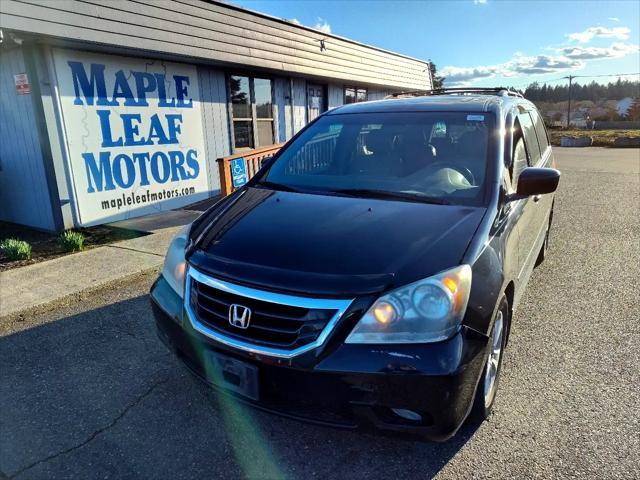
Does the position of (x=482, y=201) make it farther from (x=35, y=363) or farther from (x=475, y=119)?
(x=35, y=363)

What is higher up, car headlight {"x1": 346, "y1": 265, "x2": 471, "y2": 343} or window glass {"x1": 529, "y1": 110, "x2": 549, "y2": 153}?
window glass {"x1": 529, "y1": 110, "x2": 549, "y2": 153}

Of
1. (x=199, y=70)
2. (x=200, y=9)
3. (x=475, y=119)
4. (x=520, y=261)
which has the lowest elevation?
(x=520, y=261)

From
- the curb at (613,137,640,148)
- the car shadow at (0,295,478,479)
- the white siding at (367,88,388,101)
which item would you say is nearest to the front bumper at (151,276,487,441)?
the car shadow at (0,295,478,479)

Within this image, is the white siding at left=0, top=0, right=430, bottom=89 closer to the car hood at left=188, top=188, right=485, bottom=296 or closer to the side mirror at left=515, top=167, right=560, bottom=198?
the car hood at left=188, top=188, right=485, bottom=296

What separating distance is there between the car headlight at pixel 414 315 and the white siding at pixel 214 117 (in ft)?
24.9

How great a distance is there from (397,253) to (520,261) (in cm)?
136

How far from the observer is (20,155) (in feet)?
22.0

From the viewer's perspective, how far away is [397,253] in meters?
2.13

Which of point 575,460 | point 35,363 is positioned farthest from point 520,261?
point 35,363

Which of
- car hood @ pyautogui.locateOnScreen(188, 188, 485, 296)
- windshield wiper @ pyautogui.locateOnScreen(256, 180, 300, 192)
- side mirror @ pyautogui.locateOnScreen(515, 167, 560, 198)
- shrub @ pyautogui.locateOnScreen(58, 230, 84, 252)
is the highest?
side mirror @ pyautogui.locateOnScreen(515, 167, 560, 198)

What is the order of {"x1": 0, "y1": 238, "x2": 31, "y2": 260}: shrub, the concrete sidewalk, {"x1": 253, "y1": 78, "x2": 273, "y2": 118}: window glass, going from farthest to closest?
{"x1": 253, "y1": 78, "x2": 273, "y2": 118}: window glass < {"x1": 0, "y1": 238, "x2": 31, "y2": 260}: shrub < the concrete sidewalk

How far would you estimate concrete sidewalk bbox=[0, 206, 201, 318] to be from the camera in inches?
169

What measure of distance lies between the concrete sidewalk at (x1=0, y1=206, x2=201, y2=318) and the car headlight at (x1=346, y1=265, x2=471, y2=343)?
139 inches

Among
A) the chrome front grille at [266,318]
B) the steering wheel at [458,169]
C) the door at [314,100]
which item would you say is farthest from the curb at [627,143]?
the chrome front grille at [266,318]
